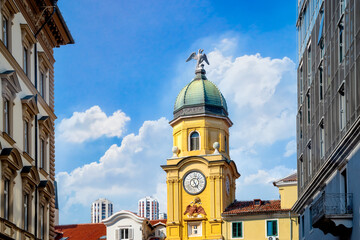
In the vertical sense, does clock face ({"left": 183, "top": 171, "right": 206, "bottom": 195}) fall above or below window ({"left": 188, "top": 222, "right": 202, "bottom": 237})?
above

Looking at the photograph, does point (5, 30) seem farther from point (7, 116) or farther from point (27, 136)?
point (27, 136)

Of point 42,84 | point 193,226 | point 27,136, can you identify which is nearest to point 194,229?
point 193,226

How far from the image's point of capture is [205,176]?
7000cm

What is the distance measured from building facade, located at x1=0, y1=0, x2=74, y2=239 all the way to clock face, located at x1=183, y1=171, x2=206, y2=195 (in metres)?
37.5

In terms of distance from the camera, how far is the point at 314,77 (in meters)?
35.9

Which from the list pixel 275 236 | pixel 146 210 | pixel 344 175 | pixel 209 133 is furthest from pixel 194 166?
pixel 146 210

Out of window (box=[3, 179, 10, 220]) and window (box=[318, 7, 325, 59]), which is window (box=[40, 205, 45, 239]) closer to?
window (box=[3, 179, 10, 220])

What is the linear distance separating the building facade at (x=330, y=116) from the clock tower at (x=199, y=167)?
28506 mm

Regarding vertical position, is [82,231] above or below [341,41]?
below

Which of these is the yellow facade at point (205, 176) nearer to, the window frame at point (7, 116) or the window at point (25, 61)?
the window at point (25, 61)

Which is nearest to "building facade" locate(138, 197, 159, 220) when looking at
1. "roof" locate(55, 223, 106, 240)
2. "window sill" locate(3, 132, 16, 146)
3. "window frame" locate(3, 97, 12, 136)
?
"roof" locate(55, 223, 106, 240)

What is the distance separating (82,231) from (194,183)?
49.6 feet

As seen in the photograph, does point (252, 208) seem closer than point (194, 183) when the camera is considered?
Yes

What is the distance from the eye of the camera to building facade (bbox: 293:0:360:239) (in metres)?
26.8
